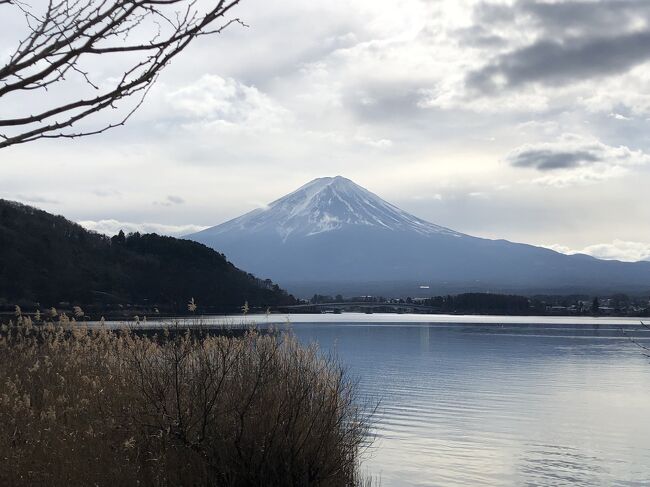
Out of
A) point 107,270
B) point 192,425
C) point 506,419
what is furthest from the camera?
point 107,270

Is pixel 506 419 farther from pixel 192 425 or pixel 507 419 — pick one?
pixel 192 425

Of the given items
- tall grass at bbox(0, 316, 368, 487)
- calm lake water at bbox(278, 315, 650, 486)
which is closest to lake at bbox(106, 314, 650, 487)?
calm lake water at bbox(278, 315, 650, 486)

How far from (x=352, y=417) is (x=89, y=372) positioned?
393 cm

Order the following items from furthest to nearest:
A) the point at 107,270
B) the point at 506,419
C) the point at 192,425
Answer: the point at 107,270 < the point at 506,419 < the point at 192,425

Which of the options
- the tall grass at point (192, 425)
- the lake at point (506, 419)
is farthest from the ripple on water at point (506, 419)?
the tall grass at point (192, 425)

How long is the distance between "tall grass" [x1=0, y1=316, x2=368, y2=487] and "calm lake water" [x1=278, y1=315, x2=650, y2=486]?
8.05 ft

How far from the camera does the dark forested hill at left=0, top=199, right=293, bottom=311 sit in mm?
78625

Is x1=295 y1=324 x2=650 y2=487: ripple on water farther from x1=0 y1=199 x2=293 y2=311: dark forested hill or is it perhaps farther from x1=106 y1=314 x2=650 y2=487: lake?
x1=0 y1=199 x2=293 y2=311: dark forested hill

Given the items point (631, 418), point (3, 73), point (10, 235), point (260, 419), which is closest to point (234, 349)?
point (260, 419)

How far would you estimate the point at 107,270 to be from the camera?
9088cm

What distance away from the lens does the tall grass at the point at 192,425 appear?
8.27 m

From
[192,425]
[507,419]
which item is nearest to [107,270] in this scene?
[507,419]

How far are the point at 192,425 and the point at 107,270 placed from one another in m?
85.9

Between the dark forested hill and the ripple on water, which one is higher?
the dark forested hill
